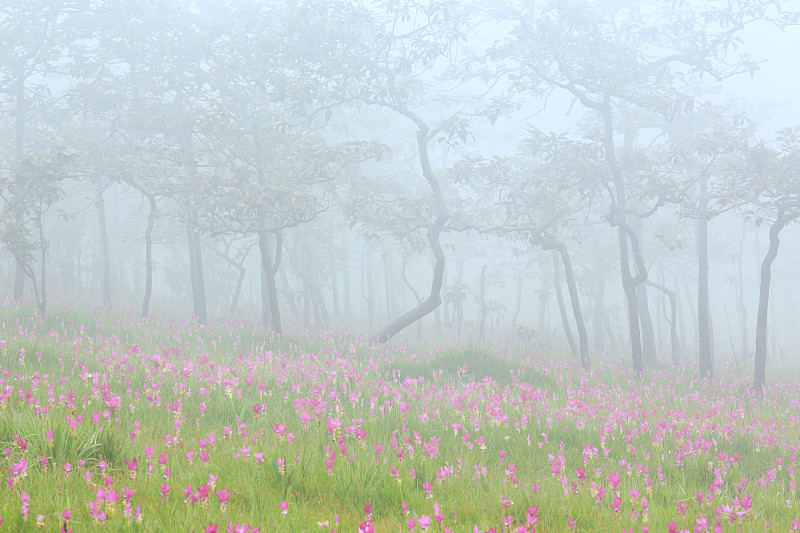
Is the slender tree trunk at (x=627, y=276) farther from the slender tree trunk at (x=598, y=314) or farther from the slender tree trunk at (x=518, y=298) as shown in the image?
the slender tree trunk at (x=518, y=298)

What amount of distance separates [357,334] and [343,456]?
49.1ft

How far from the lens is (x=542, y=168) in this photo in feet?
53.6

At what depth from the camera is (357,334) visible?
1884 cm

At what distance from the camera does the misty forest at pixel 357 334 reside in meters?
3.51

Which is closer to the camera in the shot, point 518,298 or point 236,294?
point 236,294

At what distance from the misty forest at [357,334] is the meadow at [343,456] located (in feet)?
0.11

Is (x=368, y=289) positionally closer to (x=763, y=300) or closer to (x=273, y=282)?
(x=273, y=282)

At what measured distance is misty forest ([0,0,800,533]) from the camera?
11.5 ft

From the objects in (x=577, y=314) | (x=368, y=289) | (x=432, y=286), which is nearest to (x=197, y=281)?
(x=432, y=286)

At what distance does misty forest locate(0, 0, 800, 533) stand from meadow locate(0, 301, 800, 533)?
33 millimetres

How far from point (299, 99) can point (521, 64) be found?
6.45m

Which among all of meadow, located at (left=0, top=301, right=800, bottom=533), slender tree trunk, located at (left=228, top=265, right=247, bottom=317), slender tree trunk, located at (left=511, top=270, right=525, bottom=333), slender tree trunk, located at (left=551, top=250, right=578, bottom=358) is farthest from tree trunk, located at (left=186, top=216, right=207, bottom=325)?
slender tree trunk, located at (left=511, top=270, right=525, bottom=333)

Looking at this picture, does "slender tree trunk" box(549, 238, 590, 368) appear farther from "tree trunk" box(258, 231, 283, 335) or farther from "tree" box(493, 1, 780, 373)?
"tree trunk" box(258, 231, 283, 335)

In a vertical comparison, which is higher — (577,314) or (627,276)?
(627,276)
